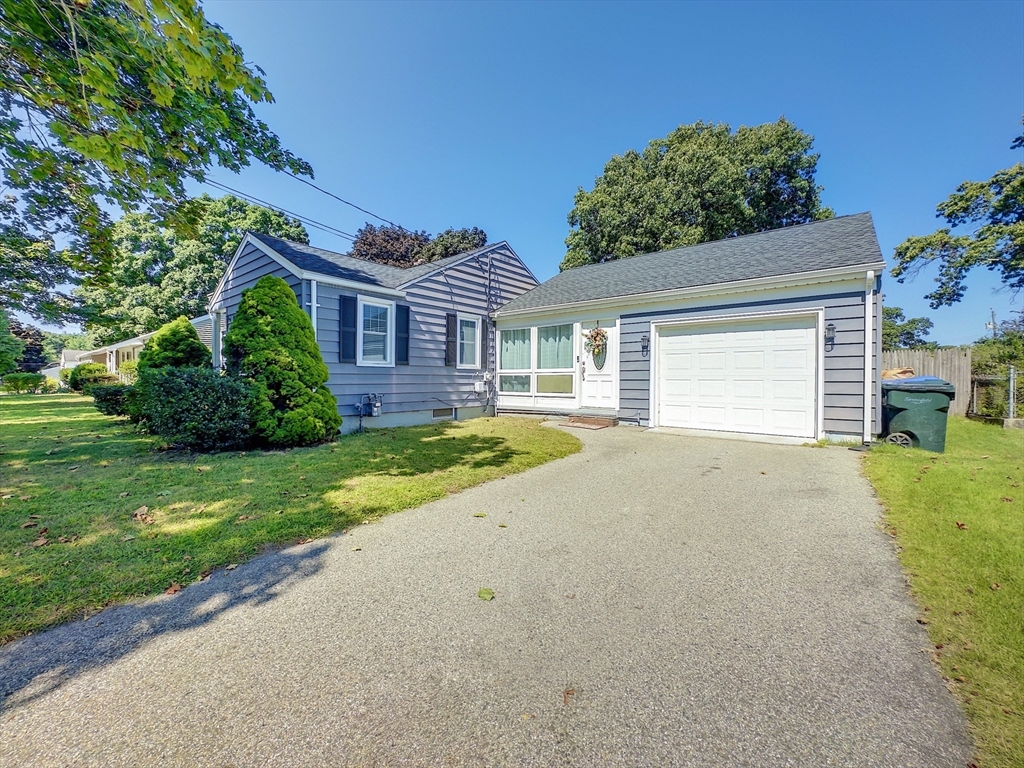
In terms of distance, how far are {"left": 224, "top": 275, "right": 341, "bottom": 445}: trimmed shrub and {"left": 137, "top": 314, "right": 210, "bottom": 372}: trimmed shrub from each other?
3353 mm

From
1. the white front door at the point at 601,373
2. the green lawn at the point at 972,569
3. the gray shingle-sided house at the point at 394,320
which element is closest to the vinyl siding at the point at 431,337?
the gray shingle-sided house at the point at 394,320

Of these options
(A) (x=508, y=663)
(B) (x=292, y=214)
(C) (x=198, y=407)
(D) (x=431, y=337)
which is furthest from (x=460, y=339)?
(A) (x=508, y=663)

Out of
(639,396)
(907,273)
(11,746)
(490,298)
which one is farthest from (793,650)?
(907,273)

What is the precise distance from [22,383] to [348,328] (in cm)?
2676

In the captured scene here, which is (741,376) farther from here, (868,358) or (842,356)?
(868,358)

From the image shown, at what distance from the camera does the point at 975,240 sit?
1542 centimetres

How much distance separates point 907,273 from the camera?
54.5ft

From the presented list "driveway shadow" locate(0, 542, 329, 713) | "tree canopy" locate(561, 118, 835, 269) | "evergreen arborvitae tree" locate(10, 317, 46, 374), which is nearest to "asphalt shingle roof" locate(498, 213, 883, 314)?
"tree canopy" locate(561, 118, 835, 269)

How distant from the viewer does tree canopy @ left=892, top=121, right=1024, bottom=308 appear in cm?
1486

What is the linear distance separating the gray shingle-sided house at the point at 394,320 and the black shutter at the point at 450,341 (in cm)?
3

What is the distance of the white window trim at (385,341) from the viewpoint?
8828mm

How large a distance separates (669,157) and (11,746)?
23.3 m

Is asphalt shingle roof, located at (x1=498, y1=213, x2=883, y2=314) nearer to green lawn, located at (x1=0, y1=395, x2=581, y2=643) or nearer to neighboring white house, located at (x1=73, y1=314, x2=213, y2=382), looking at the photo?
green lawn, located at (x1=0, y1=395, x2=581, y2=643)

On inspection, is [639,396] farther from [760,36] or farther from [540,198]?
[540,198]
